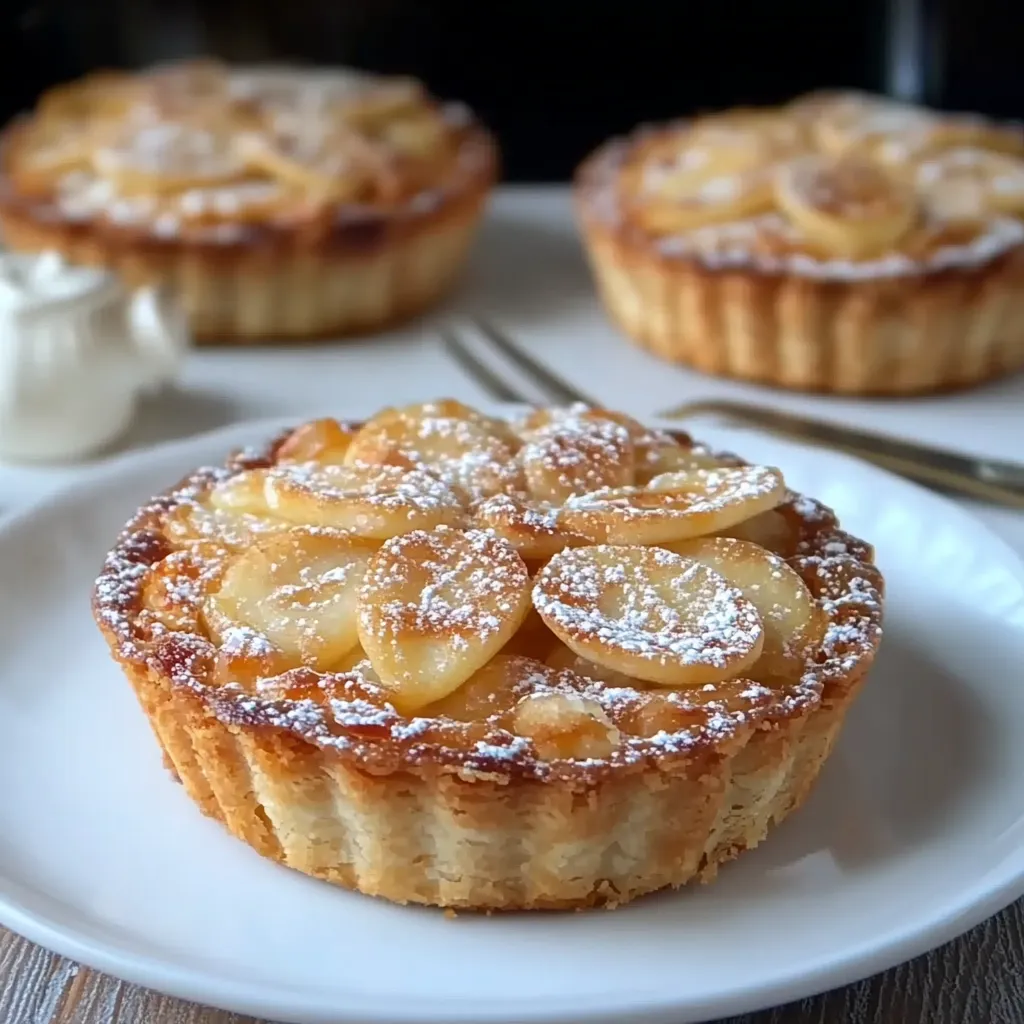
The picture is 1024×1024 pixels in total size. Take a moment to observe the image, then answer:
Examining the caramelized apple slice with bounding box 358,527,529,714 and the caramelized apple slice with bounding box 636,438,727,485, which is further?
the caramelized apple slice with bounding box 636,438,727,485

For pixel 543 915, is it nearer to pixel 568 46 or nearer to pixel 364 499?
pixel 364 499

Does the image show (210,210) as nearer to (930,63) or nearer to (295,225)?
(295,225)

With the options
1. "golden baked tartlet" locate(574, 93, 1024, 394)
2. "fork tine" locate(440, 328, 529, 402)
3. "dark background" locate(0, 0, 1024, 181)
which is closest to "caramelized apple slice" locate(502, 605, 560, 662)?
"fork tine" locate(440, 328, 529, 402)

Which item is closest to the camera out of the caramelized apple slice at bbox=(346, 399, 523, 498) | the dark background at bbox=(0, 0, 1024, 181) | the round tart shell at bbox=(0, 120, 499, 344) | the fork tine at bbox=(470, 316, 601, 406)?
the caramelized apple slice at bbox=(346, 399, 523, 498)

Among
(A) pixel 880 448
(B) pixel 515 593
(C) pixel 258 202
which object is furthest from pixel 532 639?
(C) pixel 258 202

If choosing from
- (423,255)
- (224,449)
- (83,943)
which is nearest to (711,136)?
(423,255)

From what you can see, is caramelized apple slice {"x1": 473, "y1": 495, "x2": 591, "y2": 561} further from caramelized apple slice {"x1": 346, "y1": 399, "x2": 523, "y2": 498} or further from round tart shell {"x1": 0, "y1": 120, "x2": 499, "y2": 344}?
round tart shell {"x1": 0, "y1": 120, "x2": 499, "y2": 344}
